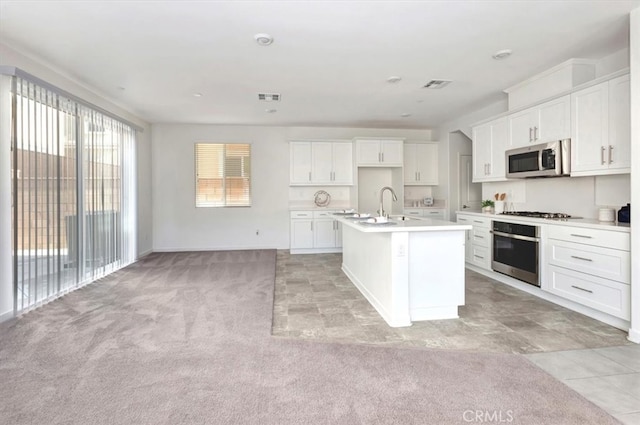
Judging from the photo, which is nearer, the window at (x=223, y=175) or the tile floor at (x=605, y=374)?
the tile floor at (x=605, y=374)

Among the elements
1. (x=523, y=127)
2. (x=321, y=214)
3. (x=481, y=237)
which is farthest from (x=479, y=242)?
(x=321, y=214)

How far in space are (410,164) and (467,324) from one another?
4.45 metres

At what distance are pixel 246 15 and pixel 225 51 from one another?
0.74m

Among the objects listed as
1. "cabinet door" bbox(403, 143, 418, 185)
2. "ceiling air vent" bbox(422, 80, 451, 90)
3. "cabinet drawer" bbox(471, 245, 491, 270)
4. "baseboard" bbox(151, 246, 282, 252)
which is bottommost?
"baseboard" bbox(151, 246, 282, 252)

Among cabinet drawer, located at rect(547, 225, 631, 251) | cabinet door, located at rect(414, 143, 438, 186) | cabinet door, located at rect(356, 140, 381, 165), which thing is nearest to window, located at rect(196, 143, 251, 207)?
cabinet door, located at rect(356, 140, 381, 165)

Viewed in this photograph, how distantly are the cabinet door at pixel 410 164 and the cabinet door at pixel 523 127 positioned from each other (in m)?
2.60

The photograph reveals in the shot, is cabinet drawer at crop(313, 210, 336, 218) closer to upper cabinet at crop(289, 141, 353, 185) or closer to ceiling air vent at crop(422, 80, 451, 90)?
upper cabinet at crop(289, 141, 353, 185)

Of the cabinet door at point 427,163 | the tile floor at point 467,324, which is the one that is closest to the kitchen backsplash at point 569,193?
the tile floor at point 467,324

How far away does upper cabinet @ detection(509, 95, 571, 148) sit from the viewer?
3.44m

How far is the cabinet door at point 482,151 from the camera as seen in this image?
4.72 m

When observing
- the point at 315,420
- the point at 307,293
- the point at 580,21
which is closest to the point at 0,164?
the point at 307,293

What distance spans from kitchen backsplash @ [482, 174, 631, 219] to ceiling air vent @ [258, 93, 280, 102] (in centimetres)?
363

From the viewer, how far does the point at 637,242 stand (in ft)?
8.21

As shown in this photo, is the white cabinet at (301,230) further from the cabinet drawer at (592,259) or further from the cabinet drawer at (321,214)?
the cabinet drawer at (592,259)
